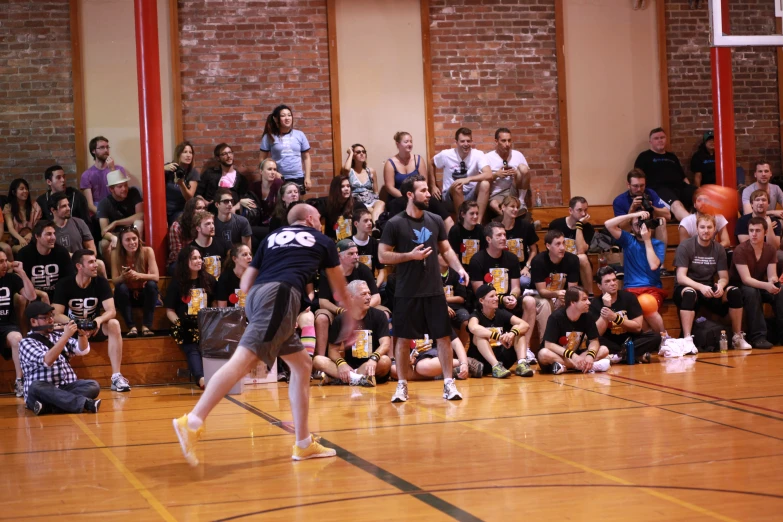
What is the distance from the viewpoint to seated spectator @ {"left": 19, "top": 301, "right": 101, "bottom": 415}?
823cm

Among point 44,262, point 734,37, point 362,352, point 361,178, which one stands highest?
point 734,37

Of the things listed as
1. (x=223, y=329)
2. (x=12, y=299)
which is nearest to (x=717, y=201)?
(x=223, y=329)

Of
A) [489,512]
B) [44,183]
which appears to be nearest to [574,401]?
[489,512]

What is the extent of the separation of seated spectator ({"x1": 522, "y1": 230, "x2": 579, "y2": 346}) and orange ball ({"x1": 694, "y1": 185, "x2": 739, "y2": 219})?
225 centimetres

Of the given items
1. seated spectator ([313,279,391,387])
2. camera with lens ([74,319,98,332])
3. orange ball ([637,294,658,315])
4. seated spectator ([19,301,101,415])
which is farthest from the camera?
orange ball ([637,294,658,315])

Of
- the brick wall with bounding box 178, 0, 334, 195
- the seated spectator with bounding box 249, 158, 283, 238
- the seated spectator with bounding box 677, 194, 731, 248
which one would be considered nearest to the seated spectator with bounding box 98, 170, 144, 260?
the seated spectator with bounding box 249, 158, 283, 238

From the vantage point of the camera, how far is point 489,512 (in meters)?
4.50

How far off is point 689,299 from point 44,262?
6.94 meters

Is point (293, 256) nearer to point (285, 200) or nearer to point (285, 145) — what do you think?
point (285, 200)

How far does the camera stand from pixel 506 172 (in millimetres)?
12445

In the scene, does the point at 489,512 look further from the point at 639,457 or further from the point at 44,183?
the point at 44,183

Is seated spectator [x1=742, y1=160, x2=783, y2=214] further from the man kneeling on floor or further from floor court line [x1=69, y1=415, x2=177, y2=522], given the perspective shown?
floor court line [x1=69, y1=415, x2=177, y2=522]

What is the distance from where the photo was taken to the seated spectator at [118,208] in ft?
37.7

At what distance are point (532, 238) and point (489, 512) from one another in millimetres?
7049
